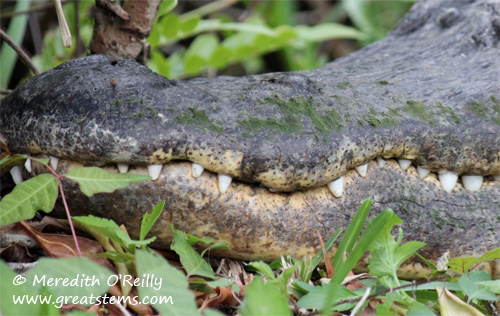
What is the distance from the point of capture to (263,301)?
108cm

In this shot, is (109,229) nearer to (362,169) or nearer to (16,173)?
(16,173)

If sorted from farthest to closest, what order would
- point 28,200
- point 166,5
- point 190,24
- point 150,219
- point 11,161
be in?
point 190,24 < point 166,5 < point 11,161 < point 150,219 < point 28,200

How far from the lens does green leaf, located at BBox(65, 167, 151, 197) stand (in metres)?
1.42

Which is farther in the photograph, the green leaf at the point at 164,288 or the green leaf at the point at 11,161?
the green leaf at the point at 11,161

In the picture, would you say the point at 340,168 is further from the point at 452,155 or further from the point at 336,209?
the point at 452,155

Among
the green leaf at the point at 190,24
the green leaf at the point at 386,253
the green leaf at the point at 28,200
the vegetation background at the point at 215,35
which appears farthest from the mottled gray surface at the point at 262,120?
the green leaf at the point at 190,24

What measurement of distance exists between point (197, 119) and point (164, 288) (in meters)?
0.53

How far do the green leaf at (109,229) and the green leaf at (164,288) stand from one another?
0.18 metres

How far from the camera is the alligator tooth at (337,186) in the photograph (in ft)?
5.79

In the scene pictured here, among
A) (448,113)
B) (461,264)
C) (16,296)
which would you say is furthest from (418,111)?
(16,296)

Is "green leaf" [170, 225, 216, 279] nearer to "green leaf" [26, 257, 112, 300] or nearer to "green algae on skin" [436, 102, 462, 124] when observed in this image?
"green leaf" [26, 257, 112, 300]

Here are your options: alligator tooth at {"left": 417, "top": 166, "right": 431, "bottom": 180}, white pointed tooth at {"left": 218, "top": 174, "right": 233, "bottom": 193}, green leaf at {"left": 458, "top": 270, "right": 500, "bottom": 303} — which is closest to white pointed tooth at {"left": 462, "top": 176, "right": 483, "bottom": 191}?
alligator tooth at {"left": 417, "top": 166, "right": 431, "bottom": 180}

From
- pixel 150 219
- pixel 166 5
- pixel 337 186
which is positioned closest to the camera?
pixel 150 219

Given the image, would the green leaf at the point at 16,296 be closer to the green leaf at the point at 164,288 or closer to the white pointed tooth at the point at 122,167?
the green leaf at the point at 164,288
